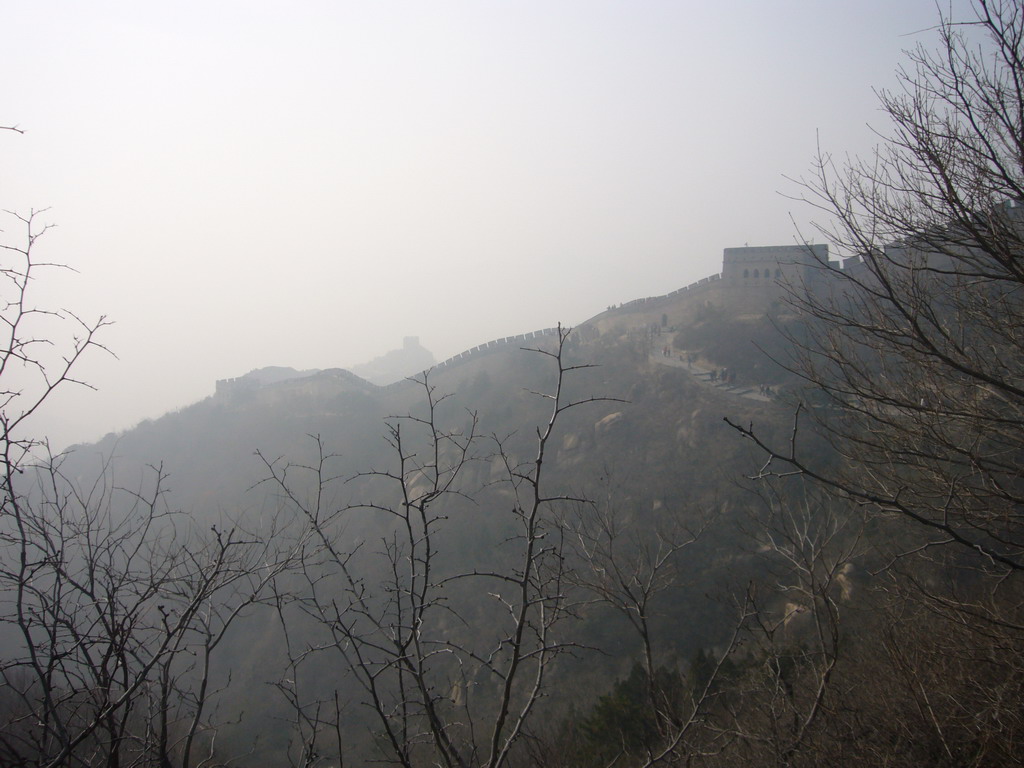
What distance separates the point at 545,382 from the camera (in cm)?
3030

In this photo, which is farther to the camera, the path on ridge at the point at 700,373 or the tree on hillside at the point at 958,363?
the path on ridge at the point at 700,373

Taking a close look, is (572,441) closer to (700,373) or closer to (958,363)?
(700,373)

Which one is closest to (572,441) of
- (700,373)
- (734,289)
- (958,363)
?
(700,373)

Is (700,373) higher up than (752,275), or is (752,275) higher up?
(752,275)

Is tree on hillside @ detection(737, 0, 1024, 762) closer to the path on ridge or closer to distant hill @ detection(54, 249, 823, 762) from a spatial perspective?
distant hill @ detection(54, 249, 823, 762)

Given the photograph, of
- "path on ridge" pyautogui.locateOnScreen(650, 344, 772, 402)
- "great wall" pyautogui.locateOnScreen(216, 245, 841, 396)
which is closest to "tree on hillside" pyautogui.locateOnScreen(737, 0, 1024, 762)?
"path on ridge" pyautogui.locateOnScreen(650, 344, 772, 402)

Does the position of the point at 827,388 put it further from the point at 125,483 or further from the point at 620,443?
the point at 125,483

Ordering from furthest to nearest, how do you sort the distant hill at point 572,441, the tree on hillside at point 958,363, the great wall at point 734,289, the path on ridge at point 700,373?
the great wall at point 734,289
the path on ridge at point 700,373
the distant hill at point 572,441
the tree on hillside at point 958,363

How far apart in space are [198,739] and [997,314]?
18.3 m

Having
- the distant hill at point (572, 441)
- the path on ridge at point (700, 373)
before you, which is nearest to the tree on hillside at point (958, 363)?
the distant hill at point (572, 441)

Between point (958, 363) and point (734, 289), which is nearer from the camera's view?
point (958, 363)

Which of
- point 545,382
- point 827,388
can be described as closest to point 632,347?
point 545,382

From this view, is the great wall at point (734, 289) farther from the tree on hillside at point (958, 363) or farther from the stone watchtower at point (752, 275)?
the tree on hillside at point (958, 363)

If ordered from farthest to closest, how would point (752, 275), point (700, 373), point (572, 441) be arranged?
Result: point (752, 275) < point (700, 373) < point (572, 441)
